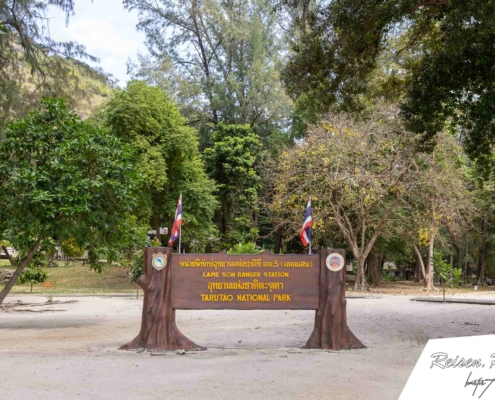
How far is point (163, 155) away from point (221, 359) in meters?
26.2

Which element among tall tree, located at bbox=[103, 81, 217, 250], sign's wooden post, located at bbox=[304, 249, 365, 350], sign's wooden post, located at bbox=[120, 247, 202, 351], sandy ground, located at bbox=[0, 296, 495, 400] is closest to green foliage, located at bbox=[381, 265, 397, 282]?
tall tree, located at bbox=[103, 81, 217, 250]

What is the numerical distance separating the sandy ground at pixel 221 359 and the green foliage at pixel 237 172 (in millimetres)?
21284

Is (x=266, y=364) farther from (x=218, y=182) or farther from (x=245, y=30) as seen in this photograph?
(x=245, y=30)

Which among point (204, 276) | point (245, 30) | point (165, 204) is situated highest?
point (245, 30)

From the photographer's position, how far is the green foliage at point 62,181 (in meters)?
13.0

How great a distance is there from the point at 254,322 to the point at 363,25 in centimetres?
767

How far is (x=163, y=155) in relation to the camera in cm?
3434

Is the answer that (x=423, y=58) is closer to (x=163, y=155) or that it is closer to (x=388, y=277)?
(x=163, y=155)

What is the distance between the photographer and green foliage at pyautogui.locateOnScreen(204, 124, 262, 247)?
123ft

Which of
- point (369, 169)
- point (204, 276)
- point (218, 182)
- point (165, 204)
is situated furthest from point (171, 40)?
point (204, 276)

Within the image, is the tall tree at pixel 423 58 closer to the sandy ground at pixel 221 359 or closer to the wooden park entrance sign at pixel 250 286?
the wooden park entrance sign at pixel 250 286

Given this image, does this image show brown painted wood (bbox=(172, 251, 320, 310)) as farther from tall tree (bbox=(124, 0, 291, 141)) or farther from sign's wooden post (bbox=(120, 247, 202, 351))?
tall tree (bbox=(124, 0, 291, 141))

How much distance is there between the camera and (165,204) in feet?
115

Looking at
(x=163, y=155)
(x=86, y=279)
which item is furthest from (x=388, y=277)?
(x=86, y=279)
